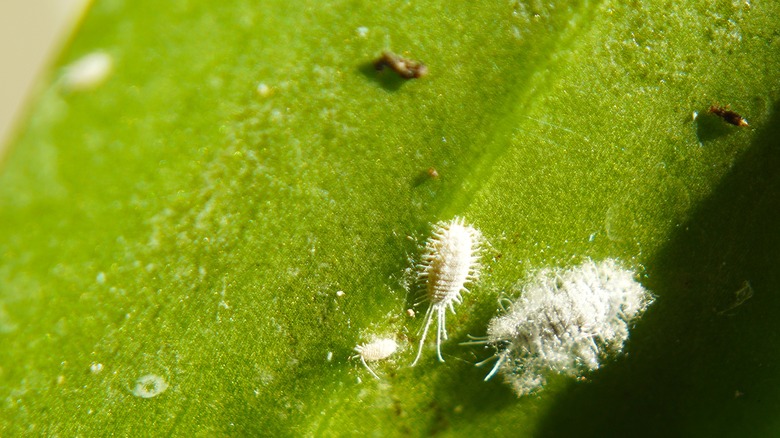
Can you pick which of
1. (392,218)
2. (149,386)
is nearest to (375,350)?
(392,218)

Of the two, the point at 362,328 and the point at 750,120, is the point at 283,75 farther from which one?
the point at 750,120

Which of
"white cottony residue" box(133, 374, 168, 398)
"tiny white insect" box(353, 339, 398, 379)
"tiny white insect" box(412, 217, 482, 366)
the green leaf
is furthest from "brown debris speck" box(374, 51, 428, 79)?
"white cottony residue" box(133, 374, 168, 398)

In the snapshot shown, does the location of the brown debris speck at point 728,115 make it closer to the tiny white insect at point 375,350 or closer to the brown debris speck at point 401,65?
the brown debris speck at point 401,65

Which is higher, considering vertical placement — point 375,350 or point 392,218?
point 392,218

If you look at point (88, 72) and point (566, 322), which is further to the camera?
point (566, 322)

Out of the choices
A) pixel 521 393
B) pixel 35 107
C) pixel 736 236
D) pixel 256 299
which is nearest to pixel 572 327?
pixel 521 393

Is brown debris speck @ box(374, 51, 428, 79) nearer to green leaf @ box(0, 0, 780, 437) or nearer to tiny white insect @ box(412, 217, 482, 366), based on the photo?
green leaf @ box(0, 0, 780, 437)

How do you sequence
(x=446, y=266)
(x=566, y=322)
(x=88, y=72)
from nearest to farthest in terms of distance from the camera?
(x=88, y=72)
(x=446, y=266)
(x=566, y=322)

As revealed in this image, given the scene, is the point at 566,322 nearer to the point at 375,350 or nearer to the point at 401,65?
the point at 375,350
